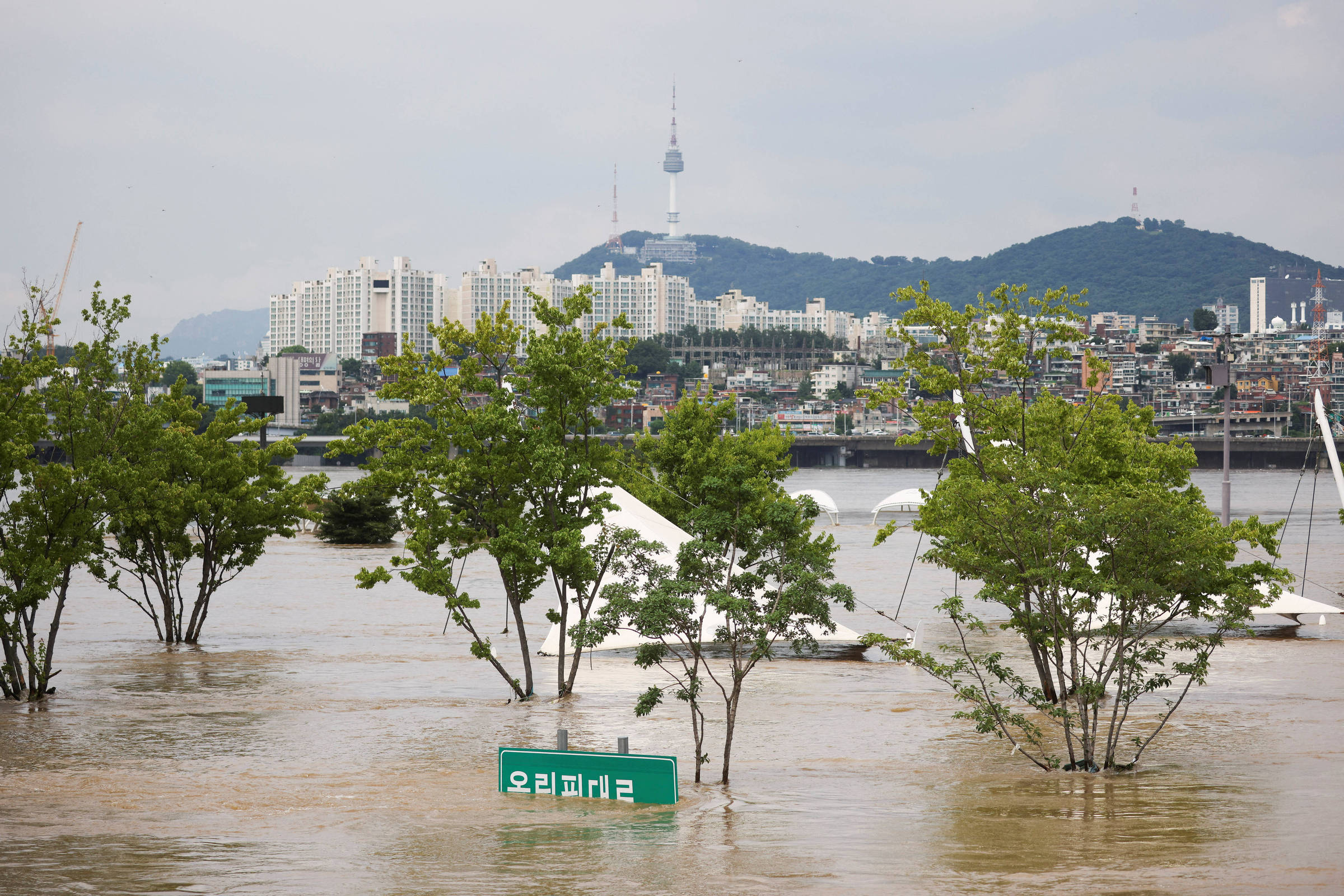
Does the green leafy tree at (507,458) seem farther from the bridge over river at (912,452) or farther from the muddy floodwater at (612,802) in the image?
Answer: the bridge over river at (912,452)

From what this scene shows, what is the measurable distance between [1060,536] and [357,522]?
54.3 meters

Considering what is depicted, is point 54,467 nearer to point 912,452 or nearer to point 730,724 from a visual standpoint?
point 730,724

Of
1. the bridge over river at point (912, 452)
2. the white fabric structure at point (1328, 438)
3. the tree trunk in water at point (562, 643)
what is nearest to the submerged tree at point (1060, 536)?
the tree trunk in water at point (562, 643)

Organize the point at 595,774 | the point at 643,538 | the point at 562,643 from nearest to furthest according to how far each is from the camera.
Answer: the point at 595,774
the point at 562,643
the point at 643,538

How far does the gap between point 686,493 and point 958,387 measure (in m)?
12.5

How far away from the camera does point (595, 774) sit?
48.1 ft

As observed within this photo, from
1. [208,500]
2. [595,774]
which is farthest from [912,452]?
[595,774]

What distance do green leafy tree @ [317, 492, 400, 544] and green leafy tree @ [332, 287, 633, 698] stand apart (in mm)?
45468

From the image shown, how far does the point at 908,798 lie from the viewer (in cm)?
1600

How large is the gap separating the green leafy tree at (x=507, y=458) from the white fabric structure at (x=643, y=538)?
18.0 ft

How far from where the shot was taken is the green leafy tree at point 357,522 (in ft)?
218

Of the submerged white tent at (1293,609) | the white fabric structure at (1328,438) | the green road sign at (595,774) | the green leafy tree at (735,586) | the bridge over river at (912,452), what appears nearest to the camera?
the green road sign at (595,774)

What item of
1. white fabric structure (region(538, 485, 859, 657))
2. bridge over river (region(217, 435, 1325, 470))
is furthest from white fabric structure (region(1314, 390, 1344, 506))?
bridge over river (region(217, 435, 1325, 470))

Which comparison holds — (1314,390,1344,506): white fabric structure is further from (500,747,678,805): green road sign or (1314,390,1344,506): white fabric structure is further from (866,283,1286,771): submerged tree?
(500,747,678,805): green road sign
